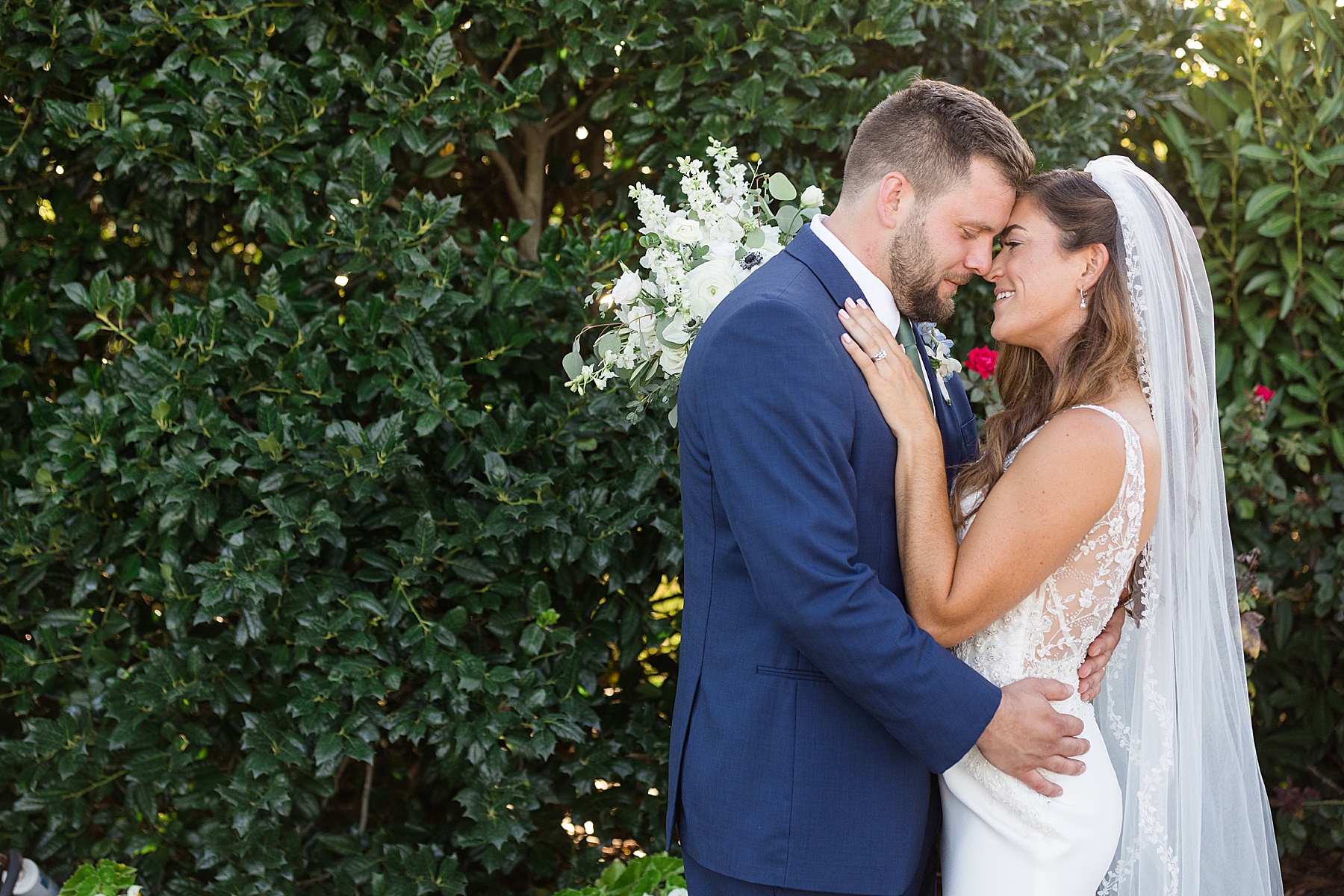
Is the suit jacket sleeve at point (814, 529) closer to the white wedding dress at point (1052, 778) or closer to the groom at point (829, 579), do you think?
the groom at point (829, 579)

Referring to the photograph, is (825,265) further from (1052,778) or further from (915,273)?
(1052,778)

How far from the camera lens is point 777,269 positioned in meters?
1.98

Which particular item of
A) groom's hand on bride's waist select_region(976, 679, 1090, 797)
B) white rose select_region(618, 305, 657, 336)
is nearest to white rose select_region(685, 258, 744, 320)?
white rose select_region(618, 305, 657, 336)

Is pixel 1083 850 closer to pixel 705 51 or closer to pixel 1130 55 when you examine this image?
pixel 705 51

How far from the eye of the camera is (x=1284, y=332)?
375cm

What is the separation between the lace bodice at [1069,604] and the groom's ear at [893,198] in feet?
1.73

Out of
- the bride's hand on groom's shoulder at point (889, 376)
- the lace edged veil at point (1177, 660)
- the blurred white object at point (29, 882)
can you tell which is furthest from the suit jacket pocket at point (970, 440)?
the blurred white object at point (29, 882)

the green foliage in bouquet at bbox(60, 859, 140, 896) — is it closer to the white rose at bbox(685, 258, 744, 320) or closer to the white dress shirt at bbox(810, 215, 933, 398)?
the white rose at bbox(685, 258, 744, 320)

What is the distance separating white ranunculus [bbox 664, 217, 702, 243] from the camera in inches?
89.4

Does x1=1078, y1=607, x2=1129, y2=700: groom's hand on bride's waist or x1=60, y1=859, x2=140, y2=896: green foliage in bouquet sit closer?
x1=1078, y1=607, x2=1129, y2=700: groom's hand on bride's waist

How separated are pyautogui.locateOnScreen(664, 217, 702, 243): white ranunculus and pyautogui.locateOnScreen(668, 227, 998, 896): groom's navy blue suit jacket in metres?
0.30

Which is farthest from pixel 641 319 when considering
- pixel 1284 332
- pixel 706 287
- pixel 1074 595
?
pixel 1284 332

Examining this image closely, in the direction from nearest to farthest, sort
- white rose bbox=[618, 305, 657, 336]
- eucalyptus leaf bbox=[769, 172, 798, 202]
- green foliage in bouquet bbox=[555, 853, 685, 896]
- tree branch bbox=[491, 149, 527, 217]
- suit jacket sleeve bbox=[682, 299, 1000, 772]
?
suit jacket sleeve bbox=[682, 299, 1000, 772] → white rose bbox=[618, 305, 657, 336] → eucalyptus leaf bbox=[769, 172, 798, 202] → green foliage in bouquet bbox=[555, 853, 685, 896] → tree branch bbox=[491, 149, 527, 217]

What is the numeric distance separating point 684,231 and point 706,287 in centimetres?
16
